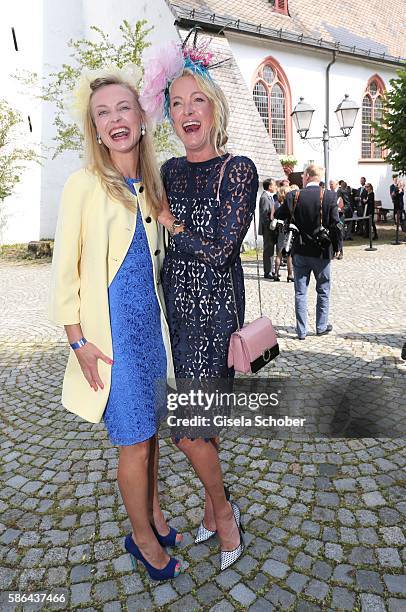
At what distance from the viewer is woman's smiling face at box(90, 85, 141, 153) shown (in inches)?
67.9

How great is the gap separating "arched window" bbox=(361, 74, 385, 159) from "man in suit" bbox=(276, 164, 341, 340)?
59.3 ft

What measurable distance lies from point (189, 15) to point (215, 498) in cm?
1566

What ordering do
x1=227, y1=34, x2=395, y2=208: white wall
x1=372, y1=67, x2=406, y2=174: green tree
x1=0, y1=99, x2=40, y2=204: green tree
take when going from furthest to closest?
x1=227, y1=34, x2=395, y2=208: white wall → x1=0, y1=99, x2=40, y2=204: green tree → x1=372, y1=67, x2=406, y2=174: green tree

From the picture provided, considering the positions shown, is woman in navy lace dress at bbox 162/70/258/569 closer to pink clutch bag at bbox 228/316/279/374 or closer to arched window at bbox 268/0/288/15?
pink clutch bag at bbox 228/316/279/374

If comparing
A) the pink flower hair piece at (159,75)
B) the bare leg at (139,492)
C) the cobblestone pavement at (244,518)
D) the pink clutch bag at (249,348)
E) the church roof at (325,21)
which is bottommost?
the cobblestone pavement at (244,518)

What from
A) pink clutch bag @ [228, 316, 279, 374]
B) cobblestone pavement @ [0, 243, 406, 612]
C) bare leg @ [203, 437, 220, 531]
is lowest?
cobblestone pavement @ [0, 243, 406, 612]

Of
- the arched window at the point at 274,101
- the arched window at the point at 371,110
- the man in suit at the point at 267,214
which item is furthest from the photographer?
the arched window at the point at 371,110

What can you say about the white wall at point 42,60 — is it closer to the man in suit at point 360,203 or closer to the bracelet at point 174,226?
the man in suit at point 360,203

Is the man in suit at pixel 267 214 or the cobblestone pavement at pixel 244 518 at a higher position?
the man in suit at pixel 267 214

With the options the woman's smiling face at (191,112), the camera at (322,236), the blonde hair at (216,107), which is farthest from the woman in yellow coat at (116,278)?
the camera at (322,236)

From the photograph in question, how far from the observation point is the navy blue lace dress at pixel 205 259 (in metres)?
1.76

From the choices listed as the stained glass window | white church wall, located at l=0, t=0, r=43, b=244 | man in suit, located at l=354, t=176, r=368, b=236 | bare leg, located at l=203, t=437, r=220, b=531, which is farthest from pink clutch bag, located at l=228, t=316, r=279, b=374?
the stained glass window

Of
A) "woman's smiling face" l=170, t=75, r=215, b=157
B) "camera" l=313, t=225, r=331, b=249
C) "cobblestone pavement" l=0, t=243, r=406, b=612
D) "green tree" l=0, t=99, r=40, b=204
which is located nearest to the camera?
"woman's smiling face" l=170, t=75, r=215, b=157

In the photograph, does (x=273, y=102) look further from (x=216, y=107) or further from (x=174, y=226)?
(x=174, y=226)
